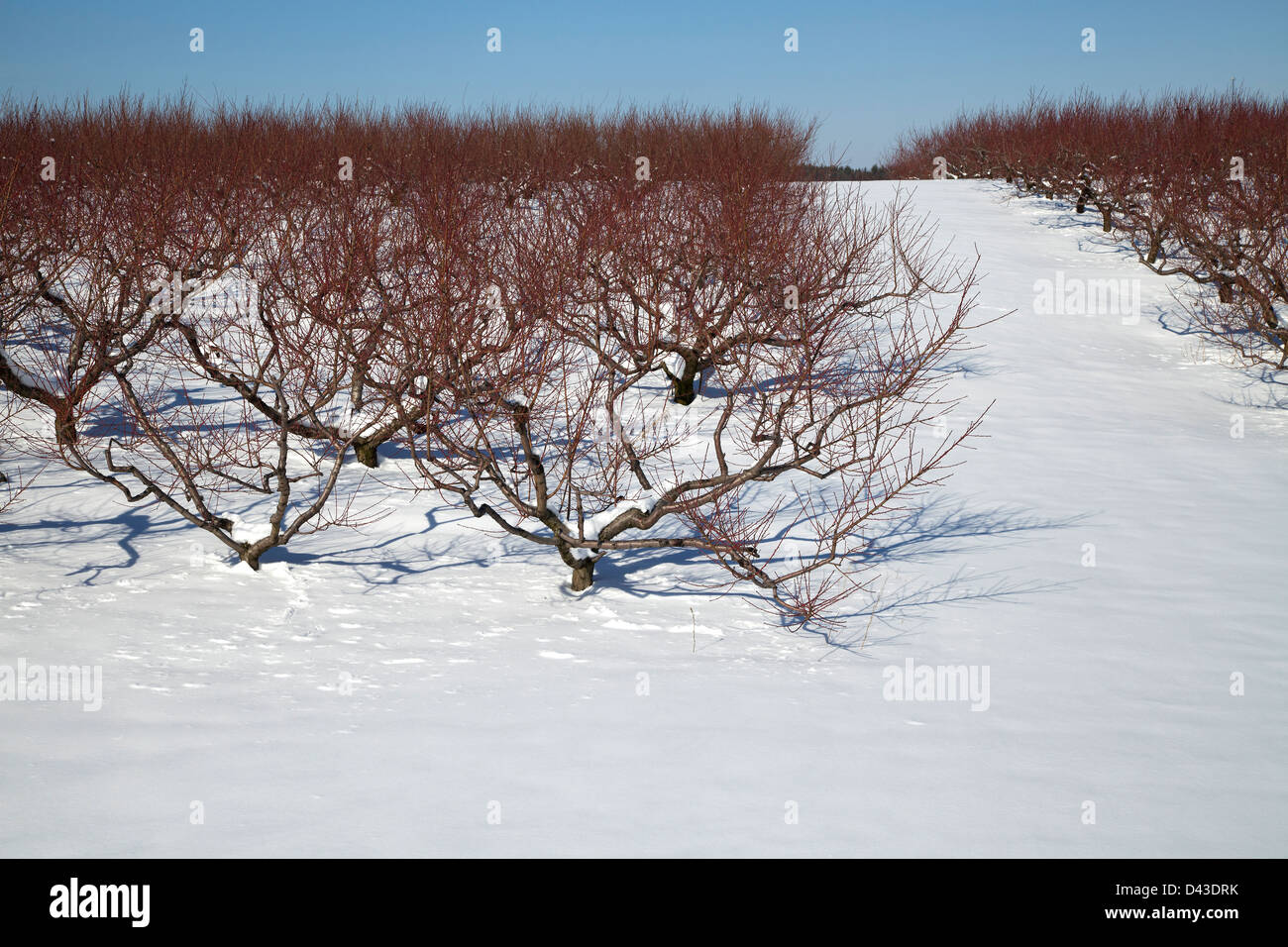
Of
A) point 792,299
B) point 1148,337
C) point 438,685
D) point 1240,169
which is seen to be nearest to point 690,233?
point 792,299

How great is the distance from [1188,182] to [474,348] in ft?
43.3

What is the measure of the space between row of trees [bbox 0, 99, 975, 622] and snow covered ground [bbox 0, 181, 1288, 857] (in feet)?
1.48

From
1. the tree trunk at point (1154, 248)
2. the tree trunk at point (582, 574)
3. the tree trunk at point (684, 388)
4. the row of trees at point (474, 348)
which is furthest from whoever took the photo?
the tree trunk at point (1154, 248)

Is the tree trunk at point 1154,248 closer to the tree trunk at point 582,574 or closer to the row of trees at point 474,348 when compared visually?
the row of trees at point 474,348

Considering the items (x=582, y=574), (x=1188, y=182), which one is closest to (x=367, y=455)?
(x=582, y=574)

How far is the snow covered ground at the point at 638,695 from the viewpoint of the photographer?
3816mm

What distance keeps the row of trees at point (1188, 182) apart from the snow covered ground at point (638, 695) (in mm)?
5814

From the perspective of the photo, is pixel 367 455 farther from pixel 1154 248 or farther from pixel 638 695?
pixel 1154 248

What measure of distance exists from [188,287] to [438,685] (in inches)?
199

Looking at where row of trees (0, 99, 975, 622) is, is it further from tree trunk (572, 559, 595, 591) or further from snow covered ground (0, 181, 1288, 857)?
snow covered ground (0, 181, 1288, 857)

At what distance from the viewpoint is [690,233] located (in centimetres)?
1075

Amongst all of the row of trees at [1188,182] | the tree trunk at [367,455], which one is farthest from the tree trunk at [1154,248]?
→ the tree trunk at [367,455]

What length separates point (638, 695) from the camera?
5070mm
